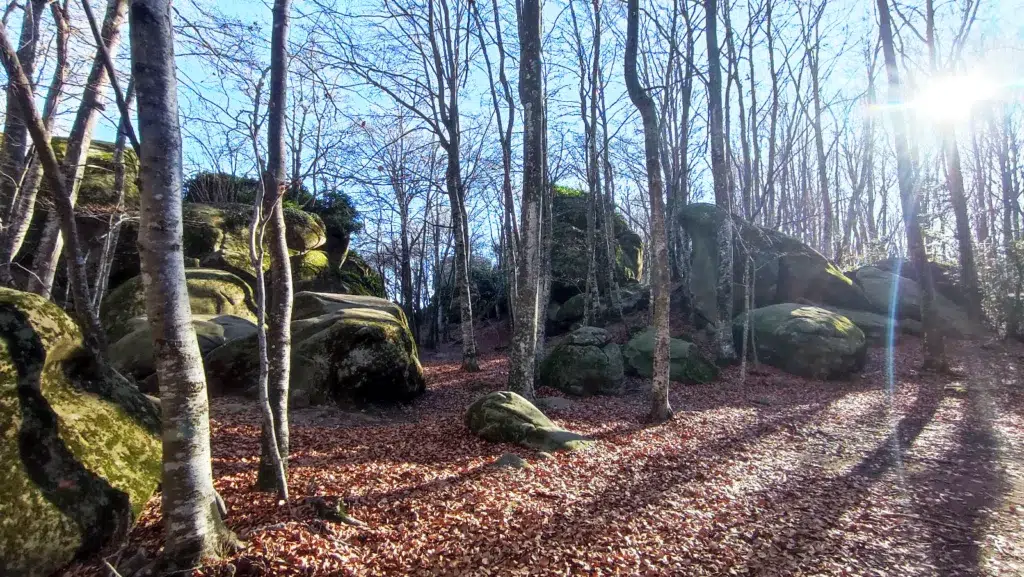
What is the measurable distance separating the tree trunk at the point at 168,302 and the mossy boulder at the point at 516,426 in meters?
4.05

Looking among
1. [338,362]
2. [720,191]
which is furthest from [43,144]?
[720,191]

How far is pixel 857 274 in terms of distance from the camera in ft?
61.6

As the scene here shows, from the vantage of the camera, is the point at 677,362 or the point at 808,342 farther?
the point at 808,342

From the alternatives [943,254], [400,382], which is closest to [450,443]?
[400,382]

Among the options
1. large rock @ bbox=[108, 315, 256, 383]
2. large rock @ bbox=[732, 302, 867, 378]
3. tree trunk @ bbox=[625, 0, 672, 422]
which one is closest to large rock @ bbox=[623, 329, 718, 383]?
large rock @ bbox=[732, 302, 867, 378]

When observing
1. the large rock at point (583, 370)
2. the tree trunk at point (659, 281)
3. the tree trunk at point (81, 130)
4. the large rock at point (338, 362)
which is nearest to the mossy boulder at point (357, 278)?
the large rock at point (338, 362)

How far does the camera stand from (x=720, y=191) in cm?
1377

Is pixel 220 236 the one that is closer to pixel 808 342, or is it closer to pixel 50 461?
pixel 50 461

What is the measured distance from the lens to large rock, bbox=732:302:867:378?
12.3m

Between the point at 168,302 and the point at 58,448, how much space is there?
1527 mm

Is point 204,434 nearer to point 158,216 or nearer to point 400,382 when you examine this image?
point 158,216

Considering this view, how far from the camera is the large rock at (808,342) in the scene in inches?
486

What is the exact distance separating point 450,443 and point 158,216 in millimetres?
4658

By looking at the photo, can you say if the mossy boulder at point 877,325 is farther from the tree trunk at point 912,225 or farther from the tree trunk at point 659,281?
the tree trunk at point 659,281
